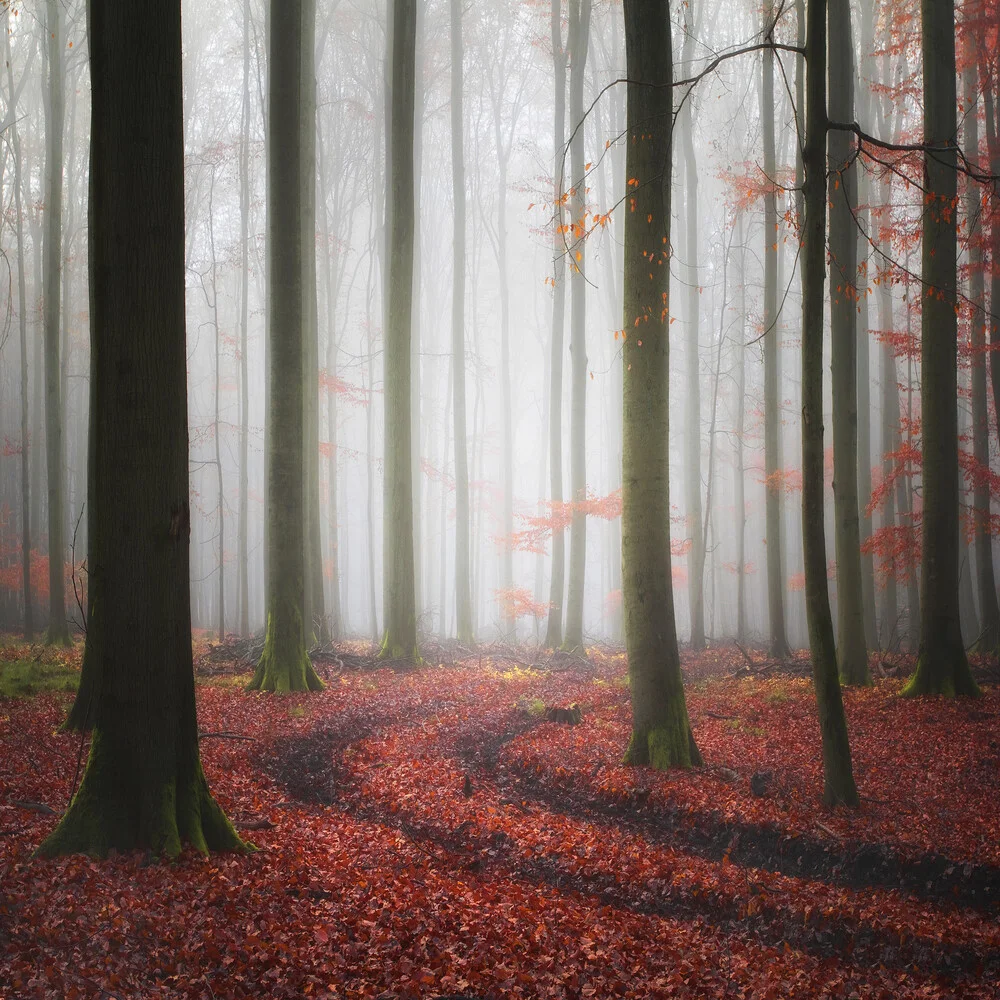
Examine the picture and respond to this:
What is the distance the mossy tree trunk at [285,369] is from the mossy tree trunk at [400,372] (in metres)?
2.95

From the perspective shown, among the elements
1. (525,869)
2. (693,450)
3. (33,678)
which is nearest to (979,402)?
(693,450)

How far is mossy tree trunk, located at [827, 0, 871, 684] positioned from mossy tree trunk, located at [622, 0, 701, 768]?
471 cm

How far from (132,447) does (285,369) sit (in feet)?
21.4

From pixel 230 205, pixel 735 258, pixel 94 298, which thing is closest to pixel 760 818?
pixel 94 298

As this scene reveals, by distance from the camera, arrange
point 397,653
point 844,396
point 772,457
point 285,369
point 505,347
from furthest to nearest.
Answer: point 505,347, point 772,457, point 397,653, point 844,396, point 285,369

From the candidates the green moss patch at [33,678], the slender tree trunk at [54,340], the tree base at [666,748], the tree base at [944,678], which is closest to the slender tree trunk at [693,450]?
→ the tree base at [944,678]

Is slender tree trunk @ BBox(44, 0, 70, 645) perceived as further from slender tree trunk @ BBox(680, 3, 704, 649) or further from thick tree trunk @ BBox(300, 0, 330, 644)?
slender tree trunk @ BBox(680, 3, 704, 649)

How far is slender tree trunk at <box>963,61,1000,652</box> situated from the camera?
41.2ft

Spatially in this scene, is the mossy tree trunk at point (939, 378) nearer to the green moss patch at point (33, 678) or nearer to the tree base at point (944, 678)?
the tree base at point (944, 678)

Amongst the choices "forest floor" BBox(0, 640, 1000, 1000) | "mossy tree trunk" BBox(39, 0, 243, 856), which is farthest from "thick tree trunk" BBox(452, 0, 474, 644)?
"mossy tree trunk" BBox(39, 0, 243, 856)

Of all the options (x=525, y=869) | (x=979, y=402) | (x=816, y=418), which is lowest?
(x=525, y=869)

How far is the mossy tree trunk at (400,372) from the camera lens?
1351 centimetres

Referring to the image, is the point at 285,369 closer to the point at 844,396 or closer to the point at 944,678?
the point at 844,396

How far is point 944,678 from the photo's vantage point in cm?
966
